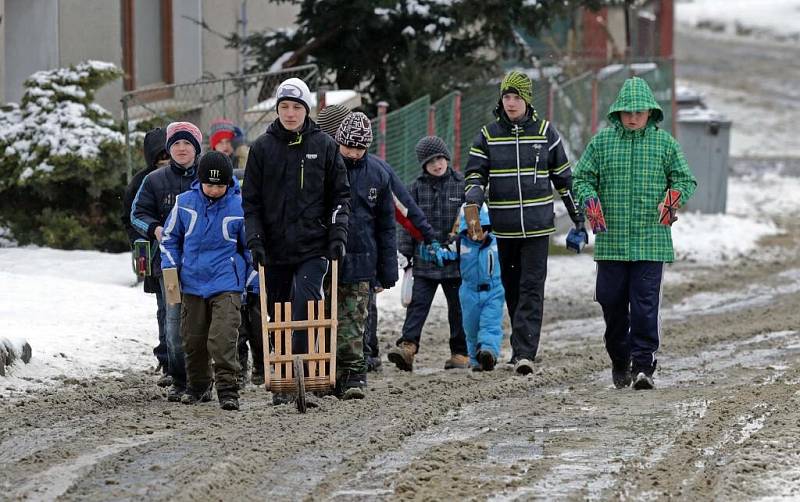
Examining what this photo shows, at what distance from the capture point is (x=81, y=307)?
11898mm

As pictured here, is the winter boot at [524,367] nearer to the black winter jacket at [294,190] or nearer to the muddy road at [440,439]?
the muddy road at [440,439]

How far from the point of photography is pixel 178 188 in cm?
943

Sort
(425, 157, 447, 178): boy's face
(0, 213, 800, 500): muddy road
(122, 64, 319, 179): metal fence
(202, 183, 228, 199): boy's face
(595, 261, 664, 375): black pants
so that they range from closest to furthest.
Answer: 1. (0, 213, 800, 500): muddy road
2. (202, 183, 228, 199): boy's face
3. (595, 261, 664, 375): black pants
4. (425, 157, 447, 178): boy's face
5. (122, 64, 319, 179): metal fence

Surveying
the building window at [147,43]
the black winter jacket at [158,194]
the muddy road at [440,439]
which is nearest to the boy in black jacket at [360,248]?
the muddy road at [440,439]

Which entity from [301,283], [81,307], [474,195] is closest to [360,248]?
[301,283]

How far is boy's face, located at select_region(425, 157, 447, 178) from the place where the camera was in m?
10.9

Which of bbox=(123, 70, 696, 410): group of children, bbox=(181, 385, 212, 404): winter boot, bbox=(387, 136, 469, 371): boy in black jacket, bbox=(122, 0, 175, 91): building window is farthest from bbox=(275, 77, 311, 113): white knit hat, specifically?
bbox=(122, 0, 175, 91): building window

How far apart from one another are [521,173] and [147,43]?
9.26 m

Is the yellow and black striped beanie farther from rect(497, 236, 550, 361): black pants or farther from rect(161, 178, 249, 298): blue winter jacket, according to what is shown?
rect(161, 178, 249, 298): blue winter jacket

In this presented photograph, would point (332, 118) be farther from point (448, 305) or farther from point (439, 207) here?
point (448, 305)

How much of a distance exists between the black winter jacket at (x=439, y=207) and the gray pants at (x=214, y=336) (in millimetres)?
2257

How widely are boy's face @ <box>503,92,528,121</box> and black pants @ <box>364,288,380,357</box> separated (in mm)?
1480

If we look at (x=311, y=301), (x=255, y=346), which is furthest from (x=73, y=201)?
(x=311, y=301)

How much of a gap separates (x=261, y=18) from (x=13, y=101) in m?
5.58
